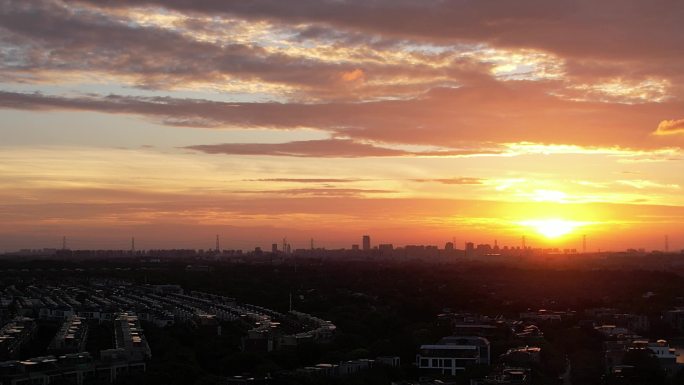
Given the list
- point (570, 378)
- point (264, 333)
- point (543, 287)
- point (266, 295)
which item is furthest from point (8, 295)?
point (570, 378)

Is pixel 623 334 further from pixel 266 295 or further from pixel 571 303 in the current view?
pixel 266 295

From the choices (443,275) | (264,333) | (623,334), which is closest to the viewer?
(264,333)

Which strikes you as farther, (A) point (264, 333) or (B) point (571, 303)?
(B) point (571, 303)

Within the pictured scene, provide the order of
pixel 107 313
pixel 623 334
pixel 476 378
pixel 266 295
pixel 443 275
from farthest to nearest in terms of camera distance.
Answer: pixel 443 275 → pixel 266 295 → pixel 107 313 → pixel 623 334 → pixel 476 378

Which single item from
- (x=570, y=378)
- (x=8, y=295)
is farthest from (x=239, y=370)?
(x=8, y=295)

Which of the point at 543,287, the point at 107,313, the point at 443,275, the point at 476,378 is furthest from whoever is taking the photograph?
the point at 443,275

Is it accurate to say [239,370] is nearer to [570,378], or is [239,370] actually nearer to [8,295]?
[570,378]

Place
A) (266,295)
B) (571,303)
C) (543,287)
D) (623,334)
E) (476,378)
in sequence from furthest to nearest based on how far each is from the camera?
(543,287)
(266,295)
(571,303)
(623,334)
(476,378)

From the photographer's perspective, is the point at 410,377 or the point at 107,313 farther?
the point at 107,313
